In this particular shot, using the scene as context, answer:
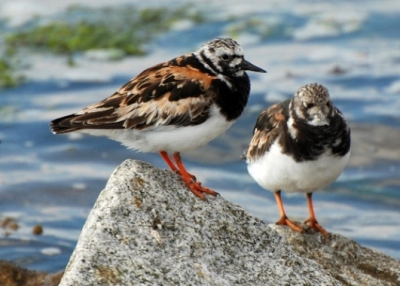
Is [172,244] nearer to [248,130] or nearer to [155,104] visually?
[155,104]

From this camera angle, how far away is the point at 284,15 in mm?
13898

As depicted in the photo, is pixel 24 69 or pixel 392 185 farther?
pixel 24 69

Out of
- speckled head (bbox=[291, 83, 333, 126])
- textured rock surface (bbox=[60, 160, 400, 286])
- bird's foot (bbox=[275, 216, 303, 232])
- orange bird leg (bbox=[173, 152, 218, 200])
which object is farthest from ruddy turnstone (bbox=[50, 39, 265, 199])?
bird's foot (bbox=[275, 216, 303, 232])

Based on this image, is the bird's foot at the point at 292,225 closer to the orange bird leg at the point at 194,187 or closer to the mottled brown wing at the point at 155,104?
the orange bird leg at the point at 194,187

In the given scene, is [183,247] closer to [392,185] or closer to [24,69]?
[392,185]

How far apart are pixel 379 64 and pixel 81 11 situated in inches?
216

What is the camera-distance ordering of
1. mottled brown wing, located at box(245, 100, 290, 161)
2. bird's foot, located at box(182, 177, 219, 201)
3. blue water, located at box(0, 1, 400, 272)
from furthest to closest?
1. blue water, located at box(0, 1, 400, 272)
2. mottled brown wing, located at box(245, 100, 290, 161)
3. bird's foot, located at box(182, 177, 219, 201)

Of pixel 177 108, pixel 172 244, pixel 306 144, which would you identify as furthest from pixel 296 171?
pixel 172 244

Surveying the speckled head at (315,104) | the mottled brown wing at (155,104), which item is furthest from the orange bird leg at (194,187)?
the speckled head at (315,104)

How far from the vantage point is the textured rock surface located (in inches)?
154

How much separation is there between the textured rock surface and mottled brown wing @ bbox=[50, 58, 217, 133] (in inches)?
12.5

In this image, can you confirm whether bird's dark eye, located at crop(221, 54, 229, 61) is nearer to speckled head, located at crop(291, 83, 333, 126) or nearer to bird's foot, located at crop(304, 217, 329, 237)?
speckled head, located at crop(291, 83, 333, 126)

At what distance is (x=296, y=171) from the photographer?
5.54 metres

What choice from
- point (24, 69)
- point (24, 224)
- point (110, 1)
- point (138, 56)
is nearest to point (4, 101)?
point (24, 69)
